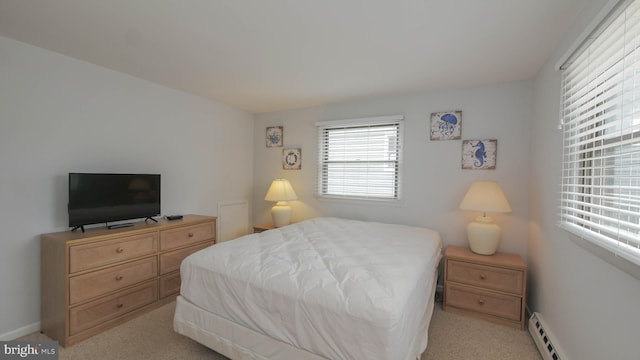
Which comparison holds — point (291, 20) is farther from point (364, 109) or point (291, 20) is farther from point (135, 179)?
point (135, 179)

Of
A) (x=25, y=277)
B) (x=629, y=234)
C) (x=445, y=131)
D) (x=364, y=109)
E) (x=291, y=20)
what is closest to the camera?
(x=629, y=234)

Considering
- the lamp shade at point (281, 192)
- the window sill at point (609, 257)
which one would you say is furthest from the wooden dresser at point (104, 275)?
the window sill at point (609, 257)

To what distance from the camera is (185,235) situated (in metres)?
2.79

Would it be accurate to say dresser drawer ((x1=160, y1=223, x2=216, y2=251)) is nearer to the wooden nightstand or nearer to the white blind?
the wooden nightstand

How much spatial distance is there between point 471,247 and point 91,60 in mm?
3987

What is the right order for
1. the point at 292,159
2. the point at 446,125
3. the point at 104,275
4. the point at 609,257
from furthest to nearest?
the point at 292,159, the point at 446,125, the point at 104,275, the point at 609,257

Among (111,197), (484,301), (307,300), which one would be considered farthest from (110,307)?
(484,301)

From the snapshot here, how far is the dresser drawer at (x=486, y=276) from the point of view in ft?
7.36

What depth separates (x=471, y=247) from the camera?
2598 millimetres

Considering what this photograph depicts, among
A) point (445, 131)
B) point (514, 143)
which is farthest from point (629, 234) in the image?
point (445, 131)

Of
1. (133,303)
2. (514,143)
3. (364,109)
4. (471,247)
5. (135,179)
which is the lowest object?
(133,303)

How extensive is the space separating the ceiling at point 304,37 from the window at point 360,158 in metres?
0.68

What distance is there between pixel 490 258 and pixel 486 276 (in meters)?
0.18

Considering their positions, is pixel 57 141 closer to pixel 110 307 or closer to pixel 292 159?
pixel 110 307
